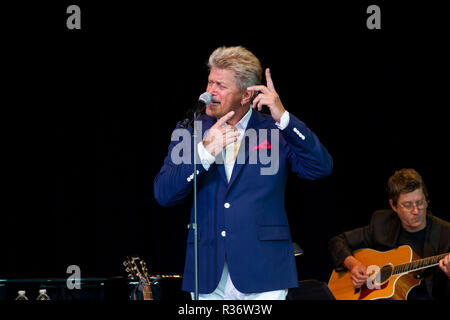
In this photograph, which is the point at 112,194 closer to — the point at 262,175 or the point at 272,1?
the point at 272,1

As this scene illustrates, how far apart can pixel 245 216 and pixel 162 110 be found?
2.48 meters

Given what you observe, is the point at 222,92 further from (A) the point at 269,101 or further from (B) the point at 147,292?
(B) the point at 147,292

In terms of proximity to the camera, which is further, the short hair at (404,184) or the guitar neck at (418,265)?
the short hair at (404,184)

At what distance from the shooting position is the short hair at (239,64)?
2799mm

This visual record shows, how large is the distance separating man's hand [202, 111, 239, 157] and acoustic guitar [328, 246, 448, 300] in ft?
7.09

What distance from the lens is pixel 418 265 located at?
13.7ft

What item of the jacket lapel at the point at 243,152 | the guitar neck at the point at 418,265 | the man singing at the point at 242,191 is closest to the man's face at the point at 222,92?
the man singing at the point at 242,191

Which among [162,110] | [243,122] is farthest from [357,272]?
[243,122]

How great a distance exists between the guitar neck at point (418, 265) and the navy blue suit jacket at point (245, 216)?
1751mm

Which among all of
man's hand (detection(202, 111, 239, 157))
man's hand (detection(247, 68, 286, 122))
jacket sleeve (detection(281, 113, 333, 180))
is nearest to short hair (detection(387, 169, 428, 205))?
jacket sleeve (detection(281, 113, 333, 180))

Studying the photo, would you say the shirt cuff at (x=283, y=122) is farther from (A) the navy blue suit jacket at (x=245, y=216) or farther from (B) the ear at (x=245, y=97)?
(B) the ear at (x=245, y=97)

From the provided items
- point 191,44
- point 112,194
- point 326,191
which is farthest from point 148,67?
point 326,191

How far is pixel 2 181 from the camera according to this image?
463 cm
